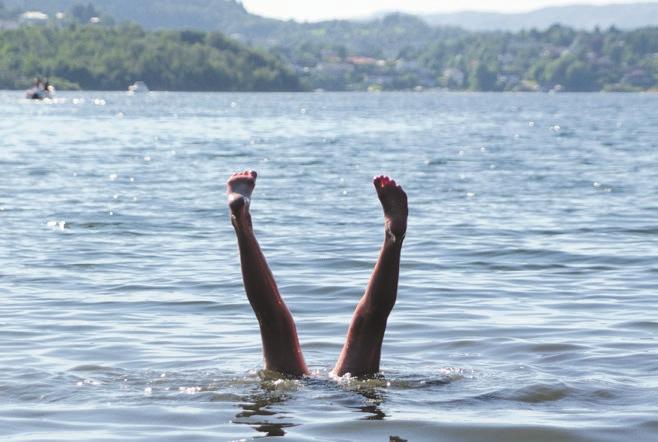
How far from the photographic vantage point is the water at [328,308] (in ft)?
27.6

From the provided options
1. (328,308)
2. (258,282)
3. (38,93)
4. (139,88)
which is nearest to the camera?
(258,282)

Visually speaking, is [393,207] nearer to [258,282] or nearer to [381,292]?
[381,292]

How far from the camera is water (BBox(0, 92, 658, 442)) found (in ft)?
27.6

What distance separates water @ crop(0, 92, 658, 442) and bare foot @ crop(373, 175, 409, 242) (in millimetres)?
1127

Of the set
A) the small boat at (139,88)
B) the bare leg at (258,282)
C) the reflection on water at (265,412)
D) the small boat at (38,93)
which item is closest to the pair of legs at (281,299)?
the bare leg at (258,282)

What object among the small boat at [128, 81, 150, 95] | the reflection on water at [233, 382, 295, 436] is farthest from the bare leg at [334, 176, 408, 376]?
the small boat at [128, 81, 150, 95]

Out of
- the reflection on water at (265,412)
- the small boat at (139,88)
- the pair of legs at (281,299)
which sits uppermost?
the small boat at (139,88)

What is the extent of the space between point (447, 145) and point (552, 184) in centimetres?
2054

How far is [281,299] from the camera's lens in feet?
28.2

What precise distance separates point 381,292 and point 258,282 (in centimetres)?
79

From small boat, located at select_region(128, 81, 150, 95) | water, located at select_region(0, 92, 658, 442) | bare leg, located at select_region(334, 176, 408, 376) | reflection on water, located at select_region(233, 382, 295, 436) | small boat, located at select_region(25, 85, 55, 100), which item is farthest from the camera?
small boat, located at select_region(128, 81, 150, 95)

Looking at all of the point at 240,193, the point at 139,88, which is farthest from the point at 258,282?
the point at 139,88

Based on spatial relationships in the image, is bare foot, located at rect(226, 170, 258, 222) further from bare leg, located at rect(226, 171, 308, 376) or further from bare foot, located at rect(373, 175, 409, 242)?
bare foot, located at rect(373, 175, 409, 242)

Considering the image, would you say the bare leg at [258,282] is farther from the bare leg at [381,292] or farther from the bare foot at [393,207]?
the bare foot at [393,207]
